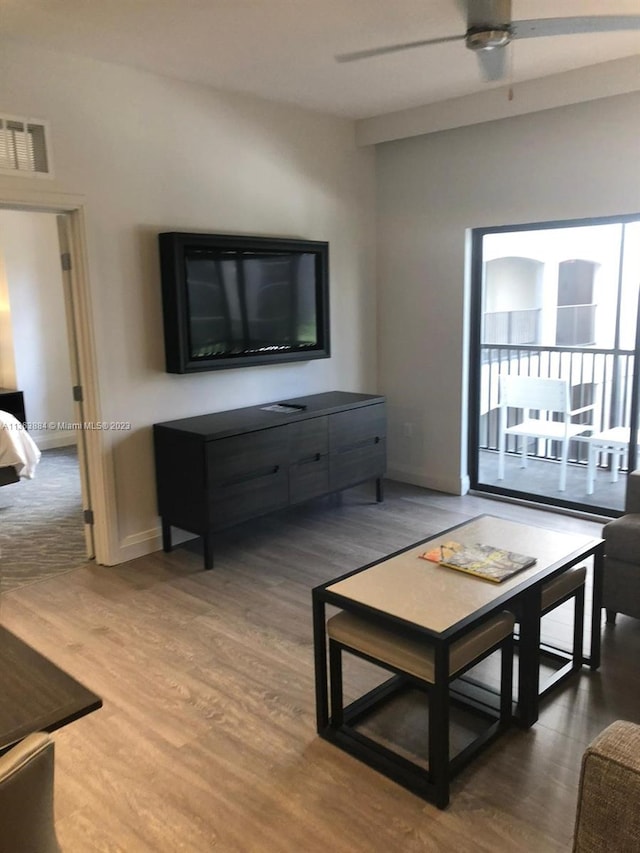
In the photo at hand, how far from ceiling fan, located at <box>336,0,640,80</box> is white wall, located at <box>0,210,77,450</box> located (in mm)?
4983

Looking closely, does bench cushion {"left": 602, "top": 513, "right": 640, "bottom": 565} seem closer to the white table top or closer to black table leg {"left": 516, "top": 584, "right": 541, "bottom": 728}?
the white table top

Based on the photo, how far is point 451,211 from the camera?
5.06 meters

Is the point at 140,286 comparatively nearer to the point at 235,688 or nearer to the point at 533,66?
the point at 235,688

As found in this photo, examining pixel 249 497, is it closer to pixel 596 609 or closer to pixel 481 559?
pixel 481 559

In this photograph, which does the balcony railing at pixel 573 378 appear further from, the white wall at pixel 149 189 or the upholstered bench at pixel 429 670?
the upholstered bench at pixel 429 670

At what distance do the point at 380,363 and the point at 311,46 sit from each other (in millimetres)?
2637

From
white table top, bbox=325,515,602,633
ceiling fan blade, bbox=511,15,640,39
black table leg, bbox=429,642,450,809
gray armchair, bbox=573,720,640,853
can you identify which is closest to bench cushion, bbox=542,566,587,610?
white table top, bbox=325,515,602,633

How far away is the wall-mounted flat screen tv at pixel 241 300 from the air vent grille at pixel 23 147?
2.46ft

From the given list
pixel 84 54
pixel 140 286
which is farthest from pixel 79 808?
pixel 84 54

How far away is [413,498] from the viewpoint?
5.28m

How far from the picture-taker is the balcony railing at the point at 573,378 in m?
4.93

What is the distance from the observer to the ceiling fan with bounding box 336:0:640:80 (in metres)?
2.60

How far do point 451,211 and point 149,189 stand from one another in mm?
2201

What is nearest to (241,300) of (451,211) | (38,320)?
(451,211)
